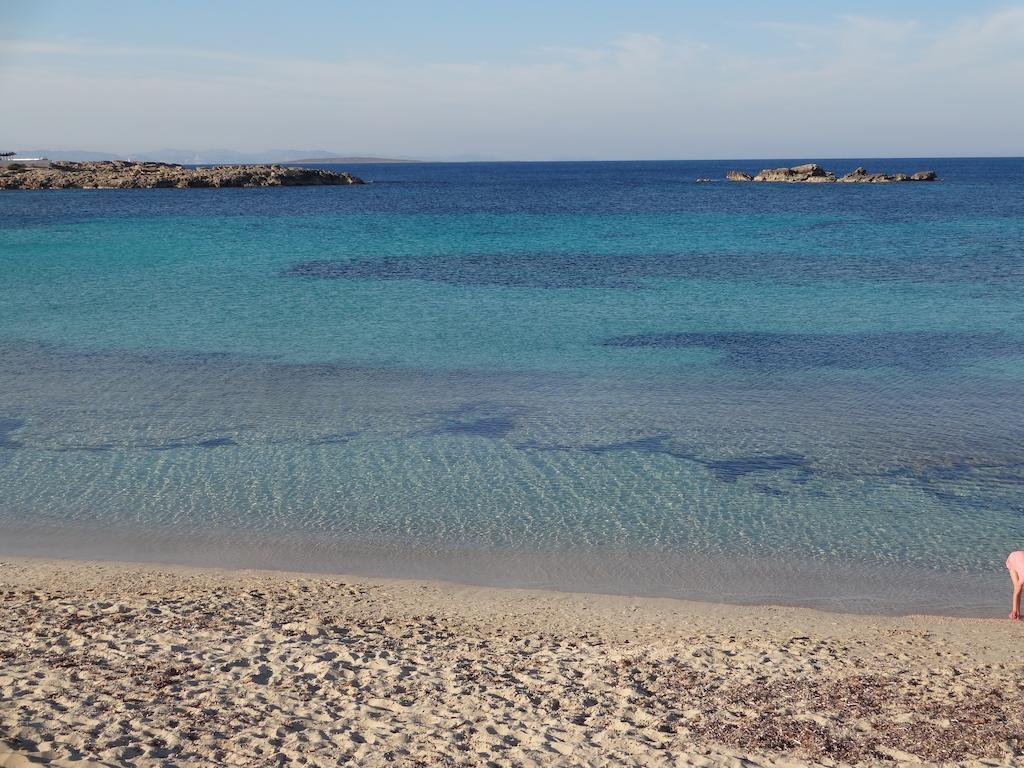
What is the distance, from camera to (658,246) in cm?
4034

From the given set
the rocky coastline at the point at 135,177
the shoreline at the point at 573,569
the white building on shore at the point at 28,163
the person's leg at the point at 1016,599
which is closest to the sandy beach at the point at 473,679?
the person's leg at the point at 1016,599

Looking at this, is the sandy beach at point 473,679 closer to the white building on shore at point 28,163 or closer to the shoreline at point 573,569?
the shoreline at point 573,569

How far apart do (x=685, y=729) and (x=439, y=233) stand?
4091cm

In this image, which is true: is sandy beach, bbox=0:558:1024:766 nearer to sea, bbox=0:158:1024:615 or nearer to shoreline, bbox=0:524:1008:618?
shoreline, bbox=0:524:1008:618

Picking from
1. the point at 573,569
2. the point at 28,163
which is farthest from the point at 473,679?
the point at 28,163

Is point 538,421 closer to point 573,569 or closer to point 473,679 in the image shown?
point 573,569

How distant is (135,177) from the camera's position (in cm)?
8088

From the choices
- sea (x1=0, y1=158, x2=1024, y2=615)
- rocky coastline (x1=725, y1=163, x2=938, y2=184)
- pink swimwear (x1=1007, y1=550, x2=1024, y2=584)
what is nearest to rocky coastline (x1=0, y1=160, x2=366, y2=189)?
sea (x1=0, y1=158, x2=1024, y2=615)

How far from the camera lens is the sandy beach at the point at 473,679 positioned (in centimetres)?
588

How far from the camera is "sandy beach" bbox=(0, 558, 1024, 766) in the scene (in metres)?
5.88

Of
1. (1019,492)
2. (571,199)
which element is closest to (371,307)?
(1019,492)

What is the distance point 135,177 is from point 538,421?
75.9 meters

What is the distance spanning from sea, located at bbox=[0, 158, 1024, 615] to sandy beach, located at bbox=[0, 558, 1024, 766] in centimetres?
88

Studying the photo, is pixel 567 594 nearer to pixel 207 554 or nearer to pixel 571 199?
pixel 207 554
